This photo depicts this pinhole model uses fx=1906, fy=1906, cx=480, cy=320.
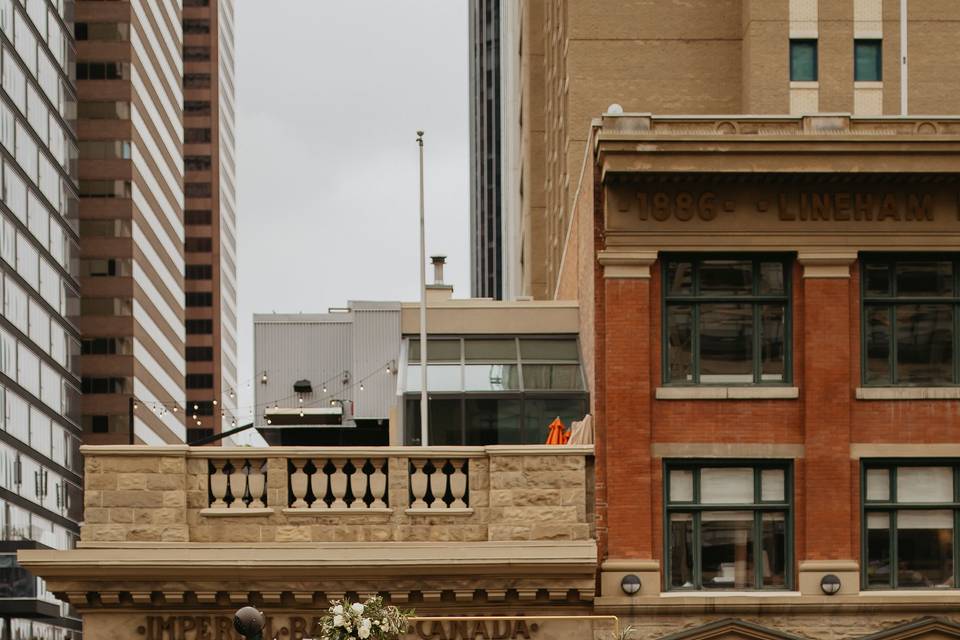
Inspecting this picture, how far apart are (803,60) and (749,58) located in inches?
79.8

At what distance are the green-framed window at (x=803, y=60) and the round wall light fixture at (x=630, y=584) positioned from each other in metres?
34.3

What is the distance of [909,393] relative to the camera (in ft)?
92.2

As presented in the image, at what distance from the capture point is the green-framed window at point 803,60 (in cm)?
5909

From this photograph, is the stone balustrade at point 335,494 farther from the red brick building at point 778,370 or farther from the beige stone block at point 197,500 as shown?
the red brick building at point 778,370

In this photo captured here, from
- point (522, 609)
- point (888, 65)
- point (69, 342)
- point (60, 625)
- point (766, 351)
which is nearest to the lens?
point (522, 609)

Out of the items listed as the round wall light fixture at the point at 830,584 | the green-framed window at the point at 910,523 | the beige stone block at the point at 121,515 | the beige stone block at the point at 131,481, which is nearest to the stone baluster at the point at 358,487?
the beige stone block at the point at 131,481

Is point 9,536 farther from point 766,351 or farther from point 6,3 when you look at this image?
point 766,351

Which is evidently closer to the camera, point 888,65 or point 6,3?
point 888,65

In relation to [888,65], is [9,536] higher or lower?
lower

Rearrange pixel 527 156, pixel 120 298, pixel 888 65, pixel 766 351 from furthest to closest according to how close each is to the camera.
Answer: pixel 120 298 → pixel 527 156 → pixel 888 65 → pixel 766 351

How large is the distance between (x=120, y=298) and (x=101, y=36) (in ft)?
67.3

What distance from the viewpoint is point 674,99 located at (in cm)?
5909

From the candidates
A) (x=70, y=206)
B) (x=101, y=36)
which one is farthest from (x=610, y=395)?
(x=101, y=36)

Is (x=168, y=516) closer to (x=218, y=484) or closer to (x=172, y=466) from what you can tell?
(x=172, y=466)
